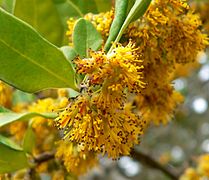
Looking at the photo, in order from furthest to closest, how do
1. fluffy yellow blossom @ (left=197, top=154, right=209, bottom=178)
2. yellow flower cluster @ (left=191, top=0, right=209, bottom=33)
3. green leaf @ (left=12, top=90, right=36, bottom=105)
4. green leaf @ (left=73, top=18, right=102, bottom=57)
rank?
fluffy yellow blossom @ (left=197, top=154, right=209, bottom=178), yellow flower cluster @ (left=191, top=0, right=209, bottom=33), green leaf @ (left=12, top=90, right=36, bottom=105), green leaf @ (left=73, top=18, right=102, bottom=57)

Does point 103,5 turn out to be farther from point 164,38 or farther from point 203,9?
point 203,9

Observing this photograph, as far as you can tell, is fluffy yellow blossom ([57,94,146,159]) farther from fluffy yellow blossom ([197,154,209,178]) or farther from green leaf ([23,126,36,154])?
fluffy yellow blossom ([197,154,209,178])

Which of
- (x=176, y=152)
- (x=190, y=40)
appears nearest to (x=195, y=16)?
(x=190, y=40)

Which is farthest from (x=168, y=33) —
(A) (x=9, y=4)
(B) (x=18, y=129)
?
(B) (x=18, y=129)

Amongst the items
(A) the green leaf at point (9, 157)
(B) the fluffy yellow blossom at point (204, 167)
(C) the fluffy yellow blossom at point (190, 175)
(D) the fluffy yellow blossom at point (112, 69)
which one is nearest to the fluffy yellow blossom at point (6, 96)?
(A) the green leaf at point (9, 157)

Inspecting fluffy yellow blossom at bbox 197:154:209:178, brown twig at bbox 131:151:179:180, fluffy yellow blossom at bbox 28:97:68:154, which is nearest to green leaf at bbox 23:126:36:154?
fluffy yellow blossom at bbox 28:97:68:154

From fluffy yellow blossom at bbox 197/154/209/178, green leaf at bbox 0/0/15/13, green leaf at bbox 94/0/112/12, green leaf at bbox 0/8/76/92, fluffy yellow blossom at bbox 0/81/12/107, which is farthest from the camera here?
fluffy yellow blossom at bbox 197/154/209/178

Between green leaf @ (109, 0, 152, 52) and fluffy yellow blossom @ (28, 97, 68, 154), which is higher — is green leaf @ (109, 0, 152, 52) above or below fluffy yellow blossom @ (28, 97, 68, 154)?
above
